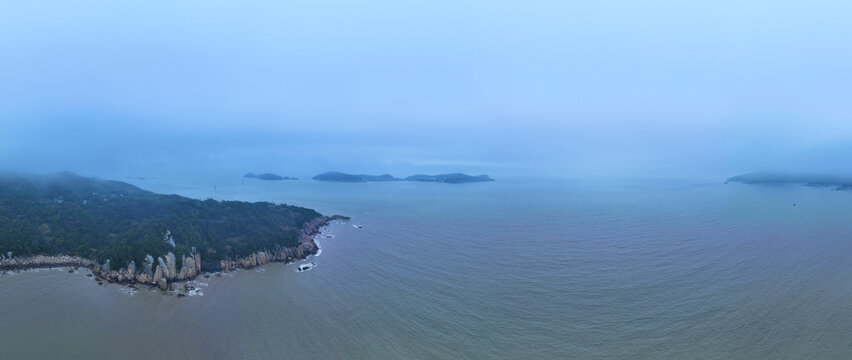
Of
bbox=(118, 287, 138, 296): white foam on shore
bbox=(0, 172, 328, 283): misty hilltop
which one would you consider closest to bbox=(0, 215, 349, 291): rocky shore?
bbox=(0, 172, 328, 283): misty hilltop

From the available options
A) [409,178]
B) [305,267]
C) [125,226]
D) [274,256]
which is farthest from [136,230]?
[409,178]

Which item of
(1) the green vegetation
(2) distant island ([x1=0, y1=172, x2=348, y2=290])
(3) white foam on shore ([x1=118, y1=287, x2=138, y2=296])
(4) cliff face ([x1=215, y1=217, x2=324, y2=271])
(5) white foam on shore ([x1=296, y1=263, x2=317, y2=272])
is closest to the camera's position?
(3) white foam on shore ([x1=118, y1=287, x2=138, y2=296])

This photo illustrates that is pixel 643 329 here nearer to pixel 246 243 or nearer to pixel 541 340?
pixel 541 340

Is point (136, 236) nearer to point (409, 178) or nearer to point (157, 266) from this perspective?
point (157, 266)

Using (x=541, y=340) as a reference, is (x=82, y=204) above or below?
above

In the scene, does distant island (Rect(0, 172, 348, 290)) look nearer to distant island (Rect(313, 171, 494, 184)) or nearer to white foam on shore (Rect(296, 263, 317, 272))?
white foam on shore (Rect(296, 263, 317, 272))

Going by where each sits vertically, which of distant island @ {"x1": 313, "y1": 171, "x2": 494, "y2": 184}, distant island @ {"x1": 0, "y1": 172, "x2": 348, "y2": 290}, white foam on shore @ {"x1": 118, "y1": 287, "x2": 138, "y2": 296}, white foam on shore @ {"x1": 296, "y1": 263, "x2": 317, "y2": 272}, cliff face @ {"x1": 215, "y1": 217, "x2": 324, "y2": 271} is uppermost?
distant island @ {"x1": 313, "y1": 171, "x2": 494, "y2": 184}

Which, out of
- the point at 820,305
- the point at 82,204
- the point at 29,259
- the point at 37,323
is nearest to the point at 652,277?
the point at 820,305
